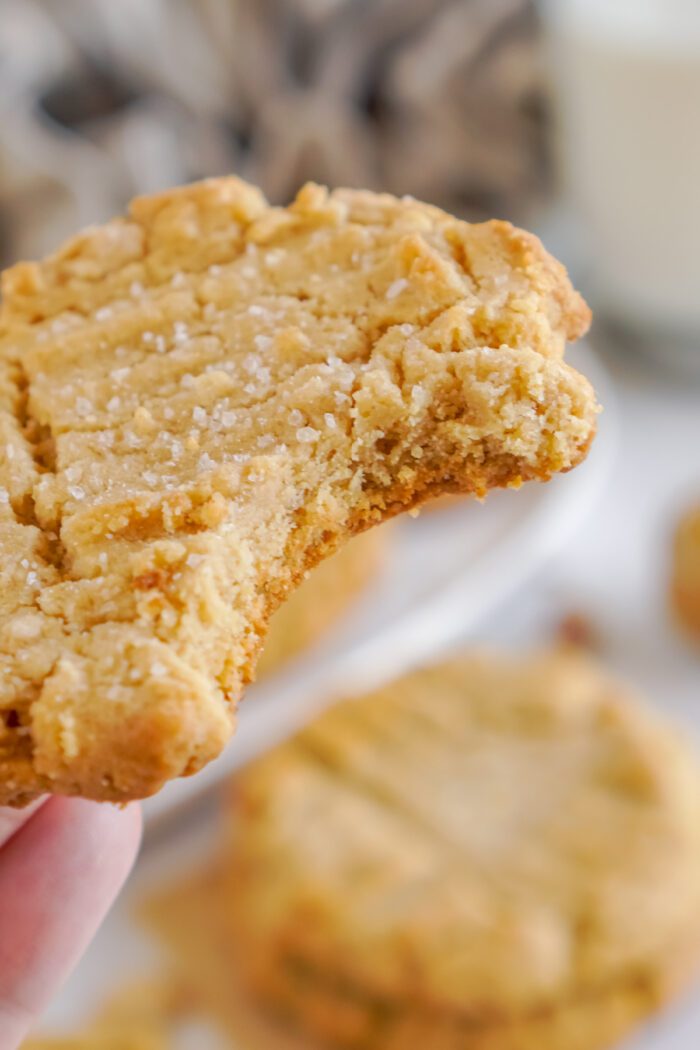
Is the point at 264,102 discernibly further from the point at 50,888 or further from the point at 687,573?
the point at 50,888

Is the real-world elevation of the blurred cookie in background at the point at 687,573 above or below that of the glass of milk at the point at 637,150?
below

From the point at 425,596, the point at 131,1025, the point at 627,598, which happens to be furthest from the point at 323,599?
the point at 131,1025

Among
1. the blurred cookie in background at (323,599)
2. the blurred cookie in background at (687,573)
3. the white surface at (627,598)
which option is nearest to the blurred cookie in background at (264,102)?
the white surface at (627,598)

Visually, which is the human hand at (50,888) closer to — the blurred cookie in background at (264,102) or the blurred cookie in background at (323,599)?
Result: the blurred cookie in background at (323,599)

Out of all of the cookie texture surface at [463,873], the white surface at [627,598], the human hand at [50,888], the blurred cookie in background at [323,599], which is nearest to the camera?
the human hand at [50,888]

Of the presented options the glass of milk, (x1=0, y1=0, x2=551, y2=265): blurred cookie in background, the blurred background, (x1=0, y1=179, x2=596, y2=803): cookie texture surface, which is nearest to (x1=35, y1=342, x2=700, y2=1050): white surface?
the blurred background

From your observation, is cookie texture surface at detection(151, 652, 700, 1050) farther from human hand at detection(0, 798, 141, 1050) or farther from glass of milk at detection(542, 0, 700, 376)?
glass of milk at detection(542, 0, 700, 376)

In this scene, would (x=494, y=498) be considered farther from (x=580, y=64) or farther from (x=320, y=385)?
(x=320, y=385)
